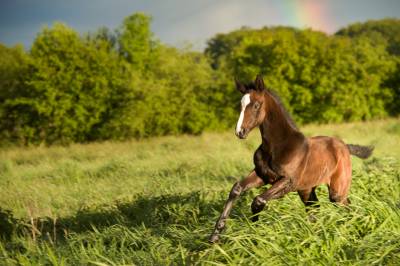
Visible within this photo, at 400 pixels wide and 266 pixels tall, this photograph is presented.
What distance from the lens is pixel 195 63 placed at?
3077 centimetres

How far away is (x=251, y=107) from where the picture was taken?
495 cm

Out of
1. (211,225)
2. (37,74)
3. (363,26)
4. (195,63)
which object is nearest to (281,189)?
(211,225)

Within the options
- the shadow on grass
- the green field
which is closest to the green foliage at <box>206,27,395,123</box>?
the green field

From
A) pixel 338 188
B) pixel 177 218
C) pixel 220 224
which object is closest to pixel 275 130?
pixel 220 224

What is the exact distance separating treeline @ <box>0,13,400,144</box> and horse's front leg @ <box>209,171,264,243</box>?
21.4 meters

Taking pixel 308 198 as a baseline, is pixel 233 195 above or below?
above

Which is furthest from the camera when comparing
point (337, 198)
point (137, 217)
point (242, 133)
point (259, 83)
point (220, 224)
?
point (137, 217)

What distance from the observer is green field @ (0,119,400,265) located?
4.57 m

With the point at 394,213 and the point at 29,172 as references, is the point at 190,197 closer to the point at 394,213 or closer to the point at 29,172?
the point at 394,213

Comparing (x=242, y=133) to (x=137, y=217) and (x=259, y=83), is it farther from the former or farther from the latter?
(x=137, y=217)

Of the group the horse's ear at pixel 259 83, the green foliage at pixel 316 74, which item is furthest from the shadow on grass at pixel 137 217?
the green foliage at pixel 316 74

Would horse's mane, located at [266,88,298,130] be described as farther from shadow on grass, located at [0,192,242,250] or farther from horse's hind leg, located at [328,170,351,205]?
shadow on grass, located at [0,192,242,250]

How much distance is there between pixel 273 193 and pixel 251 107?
0.88 metres

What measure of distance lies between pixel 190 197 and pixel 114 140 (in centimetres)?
1901
